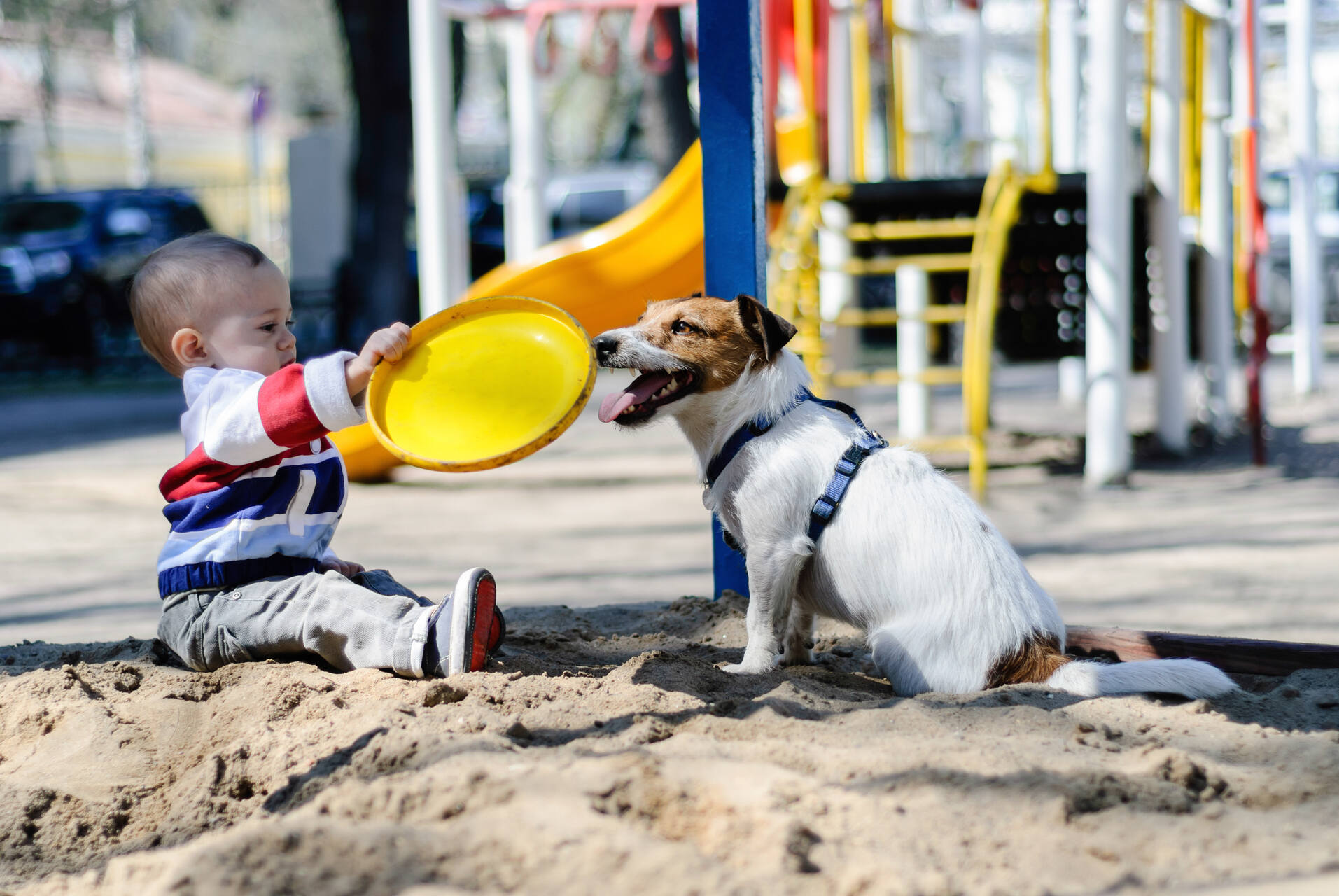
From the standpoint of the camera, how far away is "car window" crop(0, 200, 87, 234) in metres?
18.4

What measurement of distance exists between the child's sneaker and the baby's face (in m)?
0.74

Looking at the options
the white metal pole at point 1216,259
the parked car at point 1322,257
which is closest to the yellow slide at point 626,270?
the white metal pole at point 1216,259

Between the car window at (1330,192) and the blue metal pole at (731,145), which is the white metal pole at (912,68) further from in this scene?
the car window at (1330,192)

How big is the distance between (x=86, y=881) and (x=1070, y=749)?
1696 mm

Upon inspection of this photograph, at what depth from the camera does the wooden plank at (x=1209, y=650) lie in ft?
9.85

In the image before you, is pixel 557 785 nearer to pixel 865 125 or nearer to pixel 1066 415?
pixel 865 125

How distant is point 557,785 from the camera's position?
198 centimetres

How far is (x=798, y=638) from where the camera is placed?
322cm

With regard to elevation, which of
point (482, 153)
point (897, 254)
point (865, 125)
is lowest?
point (897, 254)

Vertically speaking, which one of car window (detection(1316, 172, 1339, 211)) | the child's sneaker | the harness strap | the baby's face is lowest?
the child's sneaker

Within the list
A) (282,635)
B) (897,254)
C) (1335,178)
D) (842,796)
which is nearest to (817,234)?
(897,254)

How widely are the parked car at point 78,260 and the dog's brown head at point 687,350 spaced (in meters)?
16.4

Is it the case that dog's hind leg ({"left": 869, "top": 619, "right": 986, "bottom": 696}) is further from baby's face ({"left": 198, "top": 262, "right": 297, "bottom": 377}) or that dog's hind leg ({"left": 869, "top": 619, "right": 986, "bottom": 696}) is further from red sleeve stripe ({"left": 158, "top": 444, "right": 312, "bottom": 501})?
baby's face ({"left": 198, "top": 262, "right": 297, "bottom": 377})

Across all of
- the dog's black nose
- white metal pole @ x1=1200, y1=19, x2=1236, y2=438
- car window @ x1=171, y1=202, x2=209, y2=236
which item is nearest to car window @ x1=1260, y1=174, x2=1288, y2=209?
white metal pole @ x1=1200, y1=19, x2=1236, y2=438
